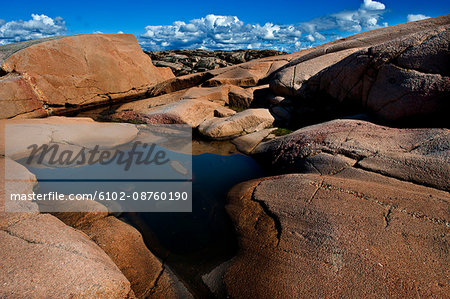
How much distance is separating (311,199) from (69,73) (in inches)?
429

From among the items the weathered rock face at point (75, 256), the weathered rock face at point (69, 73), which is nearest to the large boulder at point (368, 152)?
the weathered rock face at point (75, 256)

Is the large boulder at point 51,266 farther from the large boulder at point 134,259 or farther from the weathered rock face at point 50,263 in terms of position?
the large boulder at point 134,259

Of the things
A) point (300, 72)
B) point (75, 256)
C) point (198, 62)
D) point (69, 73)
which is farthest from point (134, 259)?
point (198, 62)

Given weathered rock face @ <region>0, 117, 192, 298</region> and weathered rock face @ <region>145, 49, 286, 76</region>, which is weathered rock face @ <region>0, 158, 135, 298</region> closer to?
weathered rock face @ <region>0, 117, 192, 298</region>

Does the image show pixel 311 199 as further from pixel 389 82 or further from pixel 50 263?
pixel 389 82

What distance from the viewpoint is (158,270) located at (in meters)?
3.10

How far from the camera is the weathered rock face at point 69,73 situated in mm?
9117

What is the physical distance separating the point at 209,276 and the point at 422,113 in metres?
5.34

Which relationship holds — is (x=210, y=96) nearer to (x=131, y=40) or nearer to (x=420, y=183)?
(x=131, y=40)

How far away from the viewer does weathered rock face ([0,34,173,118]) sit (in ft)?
29.9

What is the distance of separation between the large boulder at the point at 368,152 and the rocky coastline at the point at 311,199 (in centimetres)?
2

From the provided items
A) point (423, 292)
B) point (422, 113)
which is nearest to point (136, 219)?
point (423, 292)

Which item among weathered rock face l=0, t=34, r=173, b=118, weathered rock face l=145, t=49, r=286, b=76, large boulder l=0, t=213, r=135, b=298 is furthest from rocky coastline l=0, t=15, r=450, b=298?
weathered rock face l=145, t=49, r=286, b=76

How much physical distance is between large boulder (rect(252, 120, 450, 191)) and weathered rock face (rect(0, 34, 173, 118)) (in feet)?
28.4
